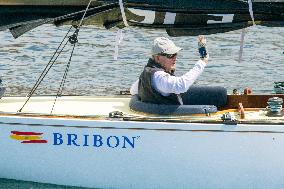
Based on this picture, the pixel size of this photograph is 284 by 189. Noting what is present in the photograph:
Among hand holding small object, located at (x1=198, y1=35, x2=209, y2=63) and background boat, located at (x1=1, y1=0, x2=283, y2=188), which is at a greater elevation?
hand holding small object, located at (x1=198, y1=35, x2=209, y2=63)

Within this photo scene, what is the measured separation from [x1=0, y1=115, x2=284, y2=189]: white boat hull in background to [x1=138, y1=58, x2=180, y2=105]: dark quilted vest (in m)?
Result: 0.47

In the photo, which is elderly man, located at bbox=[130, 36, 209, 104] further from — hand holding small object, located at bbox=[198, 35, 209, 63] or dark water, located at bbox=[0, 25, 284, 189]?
dark water, located at bbox=[0, 25, 284, 189]

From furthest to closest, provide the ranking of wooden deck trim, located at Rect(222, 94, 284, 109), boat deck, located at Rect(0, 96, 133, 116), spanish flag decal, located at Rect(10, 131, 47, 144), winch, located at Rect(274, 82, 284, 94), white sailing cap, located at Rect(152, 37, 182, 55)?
1. winch, located at Rect(274, 82, 284, 94)
2. wooden deck trim, located at Rect(222, 94, 284, 109)
3. boat deck, located at Rect(0, 96, 133, 116)
4. spanish flag decal, located at Rect(10, 131, 47, 144)
5. white sailing cap, located at Rect(152, 37, 182, 55)

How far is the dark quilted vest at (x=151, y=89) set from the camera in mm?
9531

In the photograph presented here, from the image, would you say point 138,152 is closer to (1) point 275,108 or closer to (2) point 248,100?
(1) point 275,108

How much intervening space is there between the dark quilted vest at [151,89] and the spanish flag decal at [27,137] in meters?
1.34

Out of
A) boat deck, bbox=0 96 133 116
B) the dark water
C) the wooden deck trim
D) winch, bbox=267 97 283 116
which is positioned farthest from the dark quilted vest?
the dark water

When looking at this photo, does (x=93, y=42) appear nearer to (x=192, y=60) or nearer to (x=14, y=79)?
(x=192, y=60)

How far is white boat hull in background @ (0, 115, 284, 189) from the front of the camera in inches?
362

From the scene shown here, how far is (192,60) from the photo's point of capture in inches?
977

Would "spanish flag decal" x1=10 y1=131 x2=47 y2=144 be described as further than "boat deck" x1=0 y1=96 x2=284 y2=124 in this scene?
Yes

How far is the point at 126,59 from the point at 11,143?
1513 cm

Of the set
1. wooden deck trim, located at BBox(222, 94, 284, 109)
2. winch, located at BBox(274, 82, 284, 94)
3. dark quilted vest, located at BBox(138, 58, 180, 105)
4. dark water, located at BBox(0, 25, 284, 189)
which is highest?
dark quilted vest, located at BBox(138, 58, 180, 105)

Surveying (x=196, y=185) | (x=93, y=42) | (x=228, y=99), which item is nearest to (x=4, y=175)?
(x=196, y=185)
